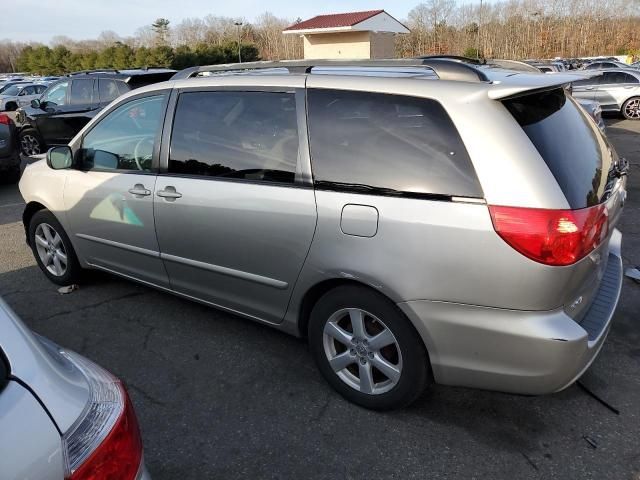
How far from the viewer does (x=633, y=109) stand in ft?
49.2

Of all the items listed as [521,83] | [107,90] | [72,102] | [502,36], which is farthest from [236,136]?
[502,36]

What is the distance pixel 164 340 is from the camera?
353 cm

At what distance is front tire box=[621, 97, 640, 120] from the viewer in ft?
48.9

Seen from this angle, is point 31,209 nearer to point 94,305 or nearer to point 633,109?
point 94,305

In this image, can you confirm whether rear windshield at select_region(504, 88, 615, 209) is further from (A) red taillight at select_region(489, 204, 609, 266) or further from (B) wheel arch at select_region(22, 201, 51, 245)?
(B) wheel arch at select_region(22, 201, 51, 245)

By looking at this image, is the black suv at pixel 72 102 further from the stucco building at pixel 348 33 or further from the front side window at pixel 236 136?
the stucco building at pixel 348 33

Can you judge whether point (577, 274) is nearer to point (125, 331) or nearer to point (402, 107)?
point (402, 107)

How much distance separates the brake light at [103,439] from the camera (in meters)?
1.16

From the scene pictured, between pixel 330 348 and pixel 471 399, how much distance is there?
829 mm

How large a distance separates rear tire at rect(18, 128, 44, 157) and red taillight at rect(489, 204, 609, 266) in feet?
36.4

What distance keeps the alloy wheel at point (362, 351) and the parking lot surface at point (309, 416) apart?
0.17m

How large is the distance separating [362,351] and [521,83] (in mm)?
1508

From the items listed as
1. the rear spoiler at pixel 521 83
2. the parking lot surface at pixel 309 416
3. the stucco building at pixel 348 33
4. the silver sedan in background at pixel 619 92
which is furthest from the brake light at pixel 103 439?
the stucco building at pixel 348 33

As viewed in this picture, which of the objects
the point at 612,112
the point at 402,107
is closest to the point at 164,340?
the point at 402,107
